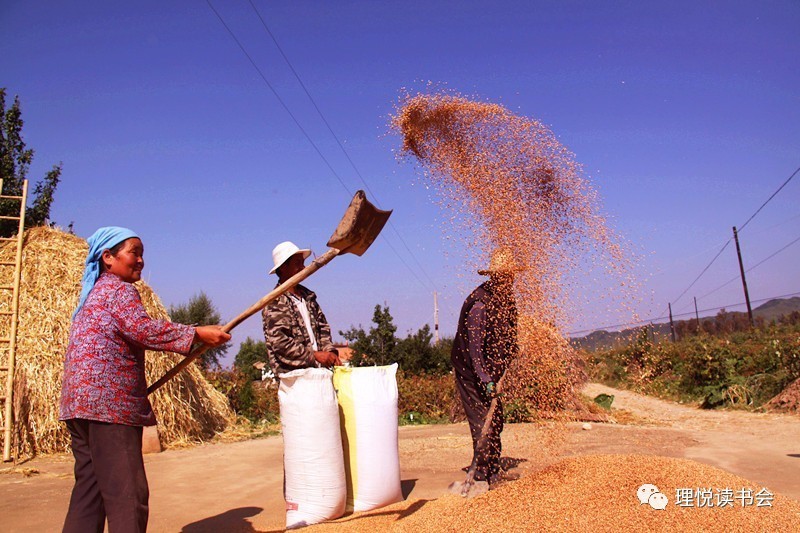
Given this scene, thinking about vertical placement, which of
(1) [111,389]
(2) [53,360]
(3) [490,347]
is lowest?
(1) [111,389]

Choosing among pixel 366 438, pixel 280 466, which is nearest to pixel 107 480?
pixel 366 438

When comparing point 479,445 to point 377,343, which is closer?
point 479,445

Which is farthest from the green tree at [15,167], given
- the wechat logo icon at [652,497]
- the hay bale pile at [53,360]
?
the wechat logo icon at [652,497]

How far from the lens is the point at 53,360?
23.2 feet

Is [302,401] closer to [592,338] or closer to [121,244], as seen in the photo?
[121,244]

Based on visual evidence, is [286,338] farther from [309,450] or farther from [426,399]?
[426,399]

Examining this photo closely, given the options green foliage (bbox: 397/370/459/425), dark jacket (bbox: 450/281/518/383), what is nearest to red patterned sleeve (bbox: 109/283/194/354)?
dark jacket (bbox: 450/281/518/383)

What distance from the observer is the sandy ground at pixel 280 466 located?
3.97 meters

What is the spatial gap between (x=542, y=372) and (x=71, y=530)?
9.24 feet

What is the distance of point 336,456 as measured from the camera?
3.53m

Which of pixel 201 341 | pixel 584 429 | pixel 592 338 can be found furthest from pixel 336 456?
pixel 584 429

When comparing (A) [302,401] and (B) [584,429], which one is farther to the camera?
(B) [584,429]

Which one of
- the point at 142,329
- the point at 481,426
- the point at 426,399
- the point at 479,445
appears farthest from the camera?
the point at 426,399

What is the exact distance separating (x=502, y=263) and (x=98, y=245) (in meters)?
2.42
